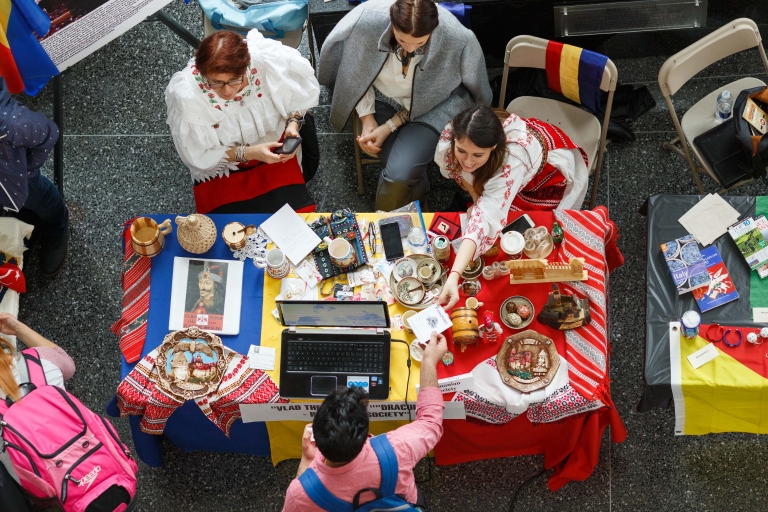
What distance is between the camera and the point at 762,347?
2.69 m

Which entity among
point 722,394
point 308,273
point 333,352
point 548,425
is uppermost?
point 308,273

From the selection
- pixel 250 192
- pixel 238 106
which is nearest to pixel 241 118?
pixel 238 106

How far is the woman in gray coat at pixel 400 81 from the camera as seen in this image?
3059mm

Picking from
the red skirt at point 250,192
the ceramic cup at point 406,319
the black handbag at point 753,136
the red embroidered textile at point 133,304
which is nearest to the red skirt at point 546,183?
the ceramic cup at point 406,319

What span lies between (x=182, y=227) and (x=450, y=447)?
1.45m

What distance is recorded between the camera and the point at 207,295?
2752mm

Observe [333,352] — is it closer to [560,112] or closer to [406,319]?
[406,319]

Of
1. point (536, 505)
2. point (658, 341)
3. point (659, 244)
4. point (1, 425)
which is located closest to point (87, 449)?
point (1, 425)

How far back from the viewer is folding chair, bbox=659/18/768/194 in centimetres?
307

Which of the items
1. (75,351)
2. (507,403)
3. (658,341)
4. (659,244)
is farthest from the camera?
(75,351)

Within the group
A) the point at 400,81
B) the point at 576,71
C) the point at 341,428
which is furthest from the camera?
the point at 400,81

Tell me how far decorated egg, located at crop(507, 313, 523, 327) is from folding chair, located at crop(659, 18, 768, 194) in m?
1.27

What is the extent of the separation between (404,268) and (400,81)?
0.96 meters

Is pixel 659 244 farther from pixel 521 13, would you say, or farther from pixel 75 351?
pixel 75 351
